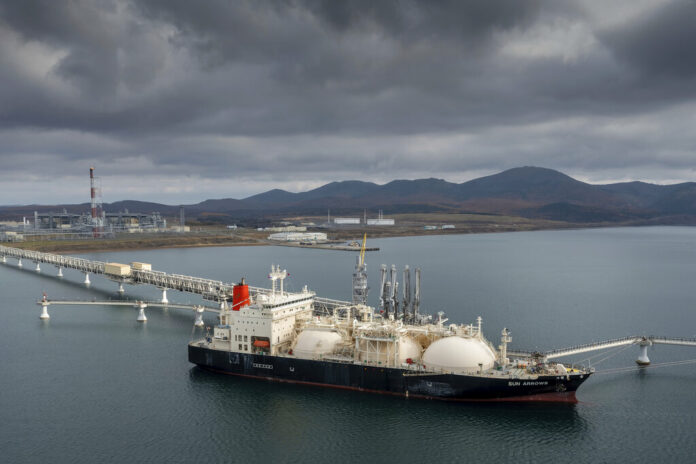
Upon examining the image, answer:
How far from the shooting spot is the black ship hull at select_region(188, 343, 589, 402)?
29.8 metres

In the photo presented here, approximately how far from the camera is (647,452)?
2480 centimetres

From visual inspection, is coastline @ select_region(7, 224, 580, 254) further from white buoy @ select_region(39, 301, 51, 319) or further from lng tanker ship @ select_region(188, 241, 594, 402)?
lng tanker ship @ select_region(188, 241, 594, 402)

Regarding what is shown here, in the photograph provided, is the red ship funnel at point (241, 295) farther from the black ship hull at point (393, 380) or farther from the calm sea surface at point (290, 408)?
the calm sea surface at point (290, 408)

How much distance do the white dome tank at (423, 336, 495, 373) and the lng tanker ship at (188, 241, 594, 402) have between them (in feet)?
0.20

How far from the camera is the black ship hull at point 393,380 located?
2980 centimetres

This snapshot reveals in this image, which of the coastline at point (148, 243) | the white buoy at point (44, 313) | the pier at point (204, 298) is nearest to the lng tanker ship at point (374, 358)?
the pier at point (204, 298)

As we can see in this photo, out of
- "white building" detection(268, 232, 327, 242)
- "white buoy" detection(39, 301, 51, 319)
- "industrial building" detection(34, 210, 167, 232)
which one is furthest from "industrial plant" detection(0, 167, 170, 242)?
"white buoy" detection(39, 301, 51, 319)

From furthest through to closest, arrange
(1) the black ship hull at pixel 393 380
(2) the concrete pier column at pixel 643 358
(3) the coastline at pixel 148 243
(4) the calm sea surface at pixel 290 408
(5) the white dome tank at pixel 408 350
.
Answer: (3) the coastline at pixel 148 243 → (2) the concrete pier column at pixel 643 358 → (5) the white dome tank at pixel 408 350 → (1) the black ship hull at pixel 393 380 → (4) the calm sea surface at pixel 290 408

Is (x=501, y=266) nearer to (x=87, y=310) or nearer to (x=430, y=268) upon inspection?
(x=430, y=268)

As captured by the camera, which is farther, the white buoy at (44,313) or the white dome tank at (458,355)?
the white buoy at (44,313)

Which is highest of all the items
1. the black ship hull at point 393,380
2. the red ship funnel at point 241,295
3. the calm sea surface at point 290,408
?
the red ship funnel at point 241,295

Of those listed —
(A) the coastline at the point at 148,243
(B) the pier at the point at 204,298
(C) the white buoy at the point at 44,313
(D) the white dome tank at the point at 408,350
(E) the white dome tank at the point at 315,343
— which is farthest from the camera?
(A) the coastline at the point at 148,243

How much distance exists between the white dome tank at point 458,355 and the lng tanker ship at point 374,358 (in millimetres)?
60

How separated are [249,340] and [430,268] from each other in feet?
213
